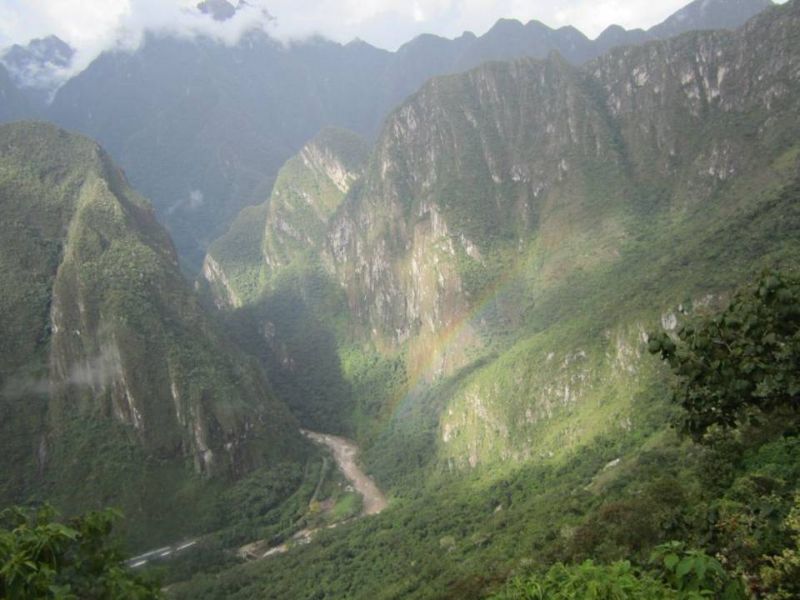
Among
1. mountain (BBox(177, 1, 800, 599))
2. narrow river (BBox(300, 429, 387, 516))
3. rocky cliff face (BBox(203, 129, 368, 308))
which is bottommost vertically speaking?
narrow river (BBox(300, 429, 387, 516))

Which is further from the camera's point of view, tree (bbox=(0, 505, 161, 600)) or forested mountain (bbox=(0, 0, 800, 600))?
forested mountain (bbox=(0, 0, 800, 600))

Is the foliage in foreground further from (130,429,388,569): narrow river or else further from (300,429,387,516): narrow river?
(300,429,387,516): narrow river

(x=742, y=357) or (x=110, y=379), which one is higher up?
(x=110, y=379)

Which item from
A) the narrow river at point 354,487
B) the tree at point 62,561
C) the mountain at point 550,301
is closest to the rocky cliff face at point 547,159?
the mountain at point 550,301

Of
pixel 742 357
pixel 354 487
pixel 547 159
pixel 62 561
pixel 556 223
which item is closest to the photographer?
pixel 62 561

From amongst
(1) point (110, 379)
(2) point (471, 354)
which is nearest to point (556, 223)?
(2) point (471, 354)

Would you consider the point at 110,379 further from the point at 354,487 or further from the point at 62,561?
the point at 62,561

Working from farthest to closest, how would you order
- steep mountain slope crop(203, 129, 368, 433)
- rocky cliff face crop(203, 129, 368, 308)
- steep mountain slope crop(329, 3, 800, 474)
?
1. rocky cliff face crop(203, 129, 368, 308)
2. steep mountain slope crop(203, 129, 368, 433)
3. steep mountain slope crop(329, 3, 800, 474)

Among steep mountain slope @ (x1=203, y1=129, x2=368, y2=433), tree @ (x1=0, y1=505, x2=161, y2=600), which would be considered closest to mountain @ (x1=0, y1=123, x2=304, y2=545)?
steep mountain slope @ (x1=203, y1=129, x2=368, y2=433)

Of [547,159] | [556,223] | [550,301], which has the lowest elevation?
[550,301]
